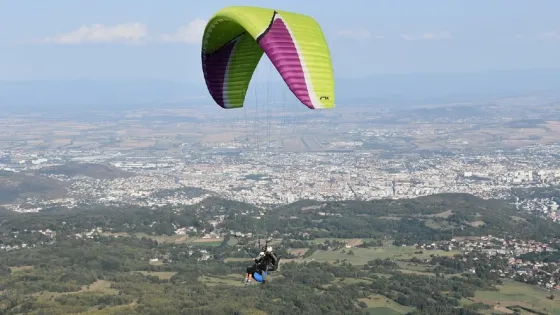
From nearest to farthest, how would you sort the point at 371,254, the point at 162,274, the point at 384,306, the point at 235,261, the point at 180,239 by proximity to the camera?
1. the point at 384,306
2. the point at 162,274
3. the point at 235,261
4. the point at 371,254
5. the point at 180,239

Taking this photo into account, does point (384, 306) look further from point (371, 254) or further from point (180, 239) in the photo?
point (180, 239)

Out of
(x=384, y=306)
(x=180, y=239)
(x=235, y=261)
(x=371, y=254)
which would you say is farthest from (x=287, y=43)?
(x=180, y=239)

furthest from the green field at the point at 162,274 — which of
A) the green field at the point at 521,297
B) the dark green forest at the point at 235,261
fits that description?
the green field at the point at 521,297

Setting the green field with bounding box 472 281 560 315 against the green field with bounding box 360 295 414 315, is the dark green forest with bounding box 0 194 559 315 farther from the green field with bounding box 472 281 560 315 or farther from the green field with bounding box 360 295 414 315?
the green field with bounding box 472 281 560 315

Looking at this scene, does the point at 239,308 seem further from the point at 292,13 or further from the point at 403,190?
the point at 403,190

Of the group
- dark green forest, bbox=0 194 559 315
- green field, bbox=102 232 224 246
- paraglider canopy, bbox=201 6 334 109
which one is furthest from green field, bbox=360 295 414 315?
paraglider canopy, bbox=201 6 334 109

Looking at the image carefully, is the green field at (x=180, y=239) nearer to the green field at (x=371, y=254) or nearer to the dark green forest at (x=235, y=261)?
the dark green forest at (x=235, y=261)
